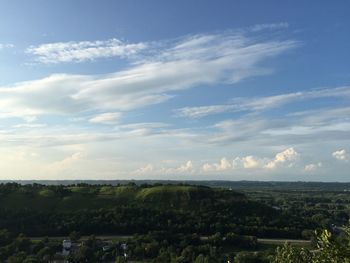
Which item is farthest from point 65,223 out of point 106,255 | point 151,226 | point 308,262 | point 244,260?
point 308,262

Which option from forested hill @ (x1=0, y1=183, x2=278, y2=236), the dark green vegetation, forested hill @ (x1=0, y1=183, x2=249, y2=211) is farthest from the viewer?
forested hill @ (x1=0, y1=183, x2=249, y2=211)

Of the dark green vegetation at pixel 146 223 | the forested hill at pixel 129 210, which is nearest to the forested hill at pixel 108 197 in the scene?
the forested hill at pixel 129 210

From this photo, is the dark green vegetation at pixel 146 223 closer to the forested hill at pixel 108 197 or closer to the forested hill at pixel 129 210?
the forested hill at pixel 129 210

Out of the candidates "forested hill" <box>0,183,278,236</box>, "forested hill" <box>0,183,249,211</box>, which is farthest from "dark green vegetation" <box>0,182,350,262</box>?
"forested hill" <box>0,183,249,211</box>

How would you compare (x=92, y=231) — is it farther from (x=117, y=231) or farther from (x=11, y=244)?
(x=11, y=244)

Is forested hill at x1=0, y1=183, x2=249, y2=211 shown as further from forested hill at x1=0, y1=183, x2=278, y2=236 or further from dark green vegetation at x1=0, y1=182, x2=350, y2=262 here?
dark green vegetation at x1=0, y1=182, x2=350, y2=262

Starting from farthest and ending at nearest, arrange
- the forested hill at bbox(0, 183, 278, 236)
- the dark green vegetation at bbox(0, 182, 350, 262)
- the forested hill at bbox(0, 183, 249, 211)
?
the forested hill at bbox(0, 183, 249, 211) < the forested hill at bbox(0, 183, 278, 236) < the dark green vegetation at bbox(0, 182, 350, 262)

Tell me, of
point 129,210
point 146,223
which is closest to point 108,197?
point 129,210
